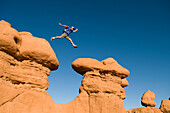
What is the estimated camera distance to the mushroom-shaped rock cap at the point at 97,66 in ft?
34.3

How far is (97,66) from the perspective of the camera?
1047cm

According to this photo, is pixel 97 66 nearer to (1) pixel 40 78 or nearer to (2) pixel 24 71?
(1) pixel 40 78

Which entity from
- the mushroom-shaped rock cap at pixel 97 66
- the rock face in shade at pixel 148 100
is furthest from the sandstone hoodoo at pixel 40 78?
the rock face in shade at pixel 148 100

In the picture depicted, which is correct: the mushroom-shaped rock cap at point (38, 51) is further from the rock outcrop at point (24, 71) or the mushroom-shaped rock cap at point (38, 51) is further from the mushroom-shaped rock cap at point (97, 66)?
the mushroom-shaped rock cap at point (97, 66)

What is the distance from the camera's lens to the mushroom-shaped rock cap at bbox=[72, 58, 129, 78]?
10.4 meters

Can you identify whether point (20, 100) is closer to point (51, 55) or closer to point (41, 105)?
point (41, 105)

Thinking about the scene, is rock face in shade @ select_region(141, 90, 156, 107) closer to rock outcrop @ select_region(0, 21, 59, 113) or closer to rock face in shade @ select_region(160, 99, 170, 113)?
rock face in shade @ select_region(160, 99, 170, 113)

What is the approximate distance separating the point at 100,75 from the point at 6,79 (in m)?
5.29

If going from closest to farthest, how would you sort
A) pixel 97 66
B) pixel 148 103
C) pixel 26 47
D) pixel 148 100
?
pixel 26 47
pixel 97 66
pixel 148 103
pixel 148 100

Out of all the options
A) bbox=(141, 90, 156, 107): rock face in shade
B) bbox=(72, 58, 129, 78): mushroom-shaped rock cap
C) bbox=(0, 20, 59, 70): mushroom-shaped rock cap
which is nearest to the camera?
bbox=(0, 20, 59, 70): mushroom-shaped rock cap

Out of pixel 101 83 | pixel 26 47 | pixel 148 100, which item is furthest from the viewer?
pixel 148 100

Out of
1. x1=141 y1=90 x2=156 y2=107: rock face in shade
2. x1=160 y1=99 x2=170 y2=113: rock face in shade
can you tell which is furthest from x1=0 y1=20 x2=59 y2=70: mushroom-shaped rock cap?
x1=160 y1=99 x2=170 y2=113: rock face in shade

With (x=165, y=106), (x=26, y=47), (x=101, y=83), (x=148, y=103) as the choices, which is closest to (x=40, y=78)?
(x=26, y=47)

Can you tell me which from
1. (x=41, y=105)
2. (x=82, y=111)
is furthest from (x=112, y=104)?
(x=41, y=105)
